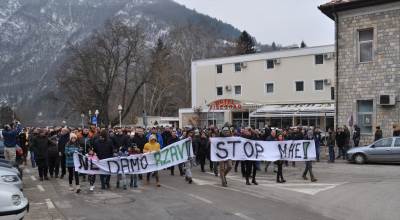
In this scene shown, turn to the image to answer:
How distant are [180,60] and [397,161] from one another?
54657 mm

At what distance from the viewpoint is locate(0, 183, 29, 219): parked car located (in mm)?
8461

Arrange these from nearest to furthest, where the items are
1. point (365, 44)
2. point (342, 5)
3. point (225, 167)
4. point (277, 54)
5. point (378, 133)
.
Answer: point (225, 167), point (378, 133), point (365, 44), point (342, 5), point (277, 54)

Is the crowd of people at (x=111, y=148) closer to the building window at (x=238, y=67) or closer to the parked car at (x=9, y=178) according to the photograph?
the parked car at (x=9, y=178)

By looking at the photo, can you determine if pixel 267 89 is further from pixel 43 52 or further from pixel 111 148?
pixel 43 52

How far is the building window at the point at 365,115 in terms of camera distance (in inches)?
1128

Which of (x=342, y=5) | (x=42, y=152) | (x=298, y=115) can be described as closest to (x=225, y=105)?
(x=298, y=115)

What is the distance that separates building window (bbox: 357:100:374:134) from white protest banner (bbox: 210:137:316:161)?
12.2 meters

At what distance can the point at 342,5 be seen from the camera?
2884 centimetres

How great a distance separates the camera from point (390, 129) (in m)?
27.5

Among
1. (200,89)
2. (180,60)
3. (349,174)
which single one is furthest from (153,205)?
(180,60)

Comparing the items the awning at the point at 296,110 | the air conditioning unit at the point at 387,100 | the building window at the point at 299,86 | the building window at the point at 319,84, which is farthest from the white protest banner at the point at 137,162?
the building window at the point at 299,86

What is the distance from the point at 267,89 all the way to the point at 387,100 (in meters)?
28.7

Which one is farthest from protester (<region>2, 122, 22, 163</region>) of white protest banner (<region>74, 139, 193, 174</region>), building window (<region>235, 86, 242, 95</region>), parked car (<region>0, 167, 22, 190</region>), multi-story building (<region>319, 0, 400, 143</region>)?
building window (<region>235, 86, 242, 95</region>)

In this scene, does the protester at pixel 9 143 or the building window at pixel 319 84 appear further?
the building window at pixel 319 84
